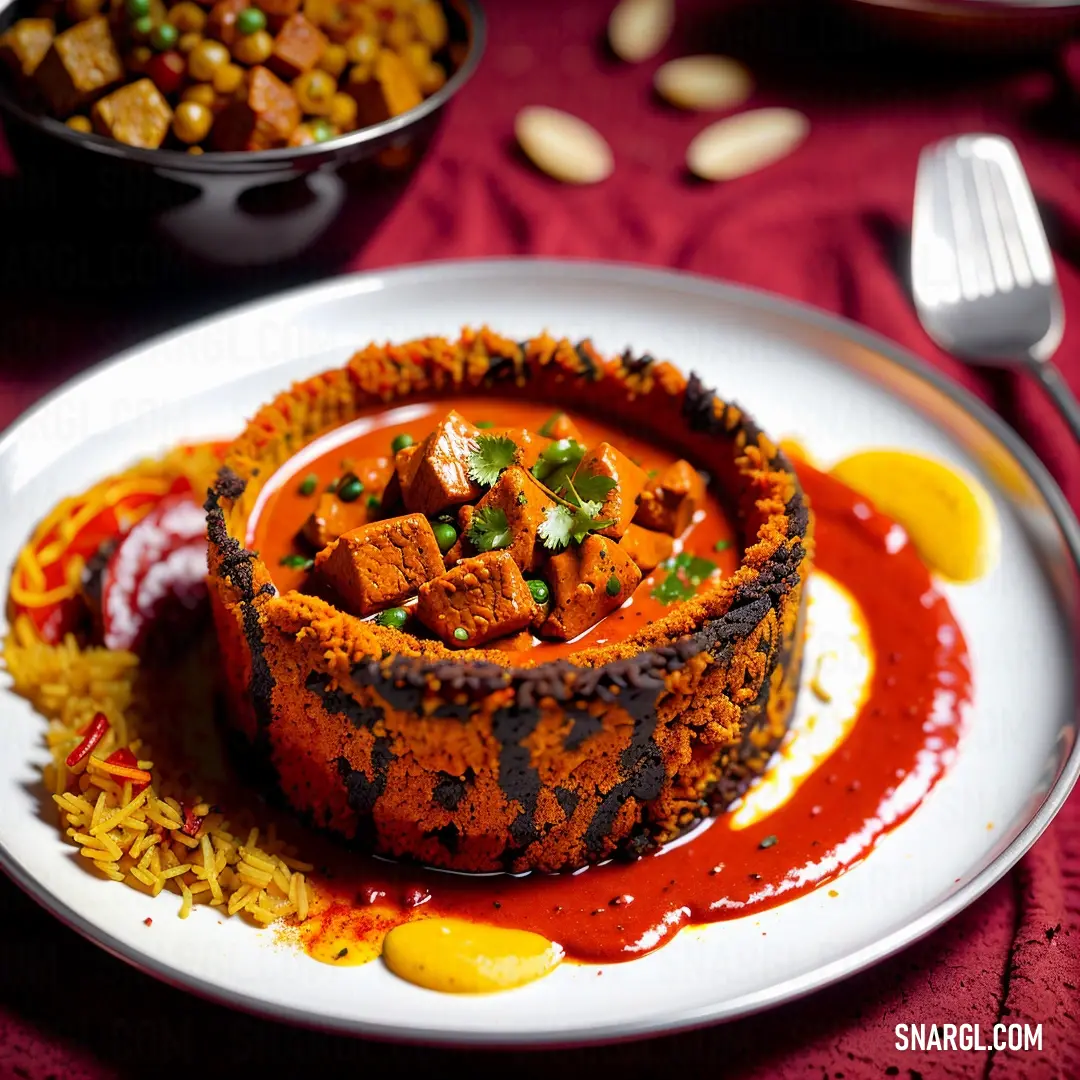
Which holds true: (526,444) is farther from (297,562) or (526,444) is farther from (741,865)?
(741,865)

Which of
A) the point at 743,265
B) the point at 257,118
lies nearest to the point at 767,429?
the point at 743,265

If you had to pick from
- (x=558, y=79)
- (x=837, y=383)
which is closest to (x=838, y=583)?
(x=837, y=383)

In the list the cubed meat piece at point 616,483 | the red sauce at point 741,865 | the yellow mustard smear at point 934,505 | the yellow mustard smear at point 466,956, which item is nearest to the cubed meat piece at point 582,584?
the cubed meat piece at point 616,483

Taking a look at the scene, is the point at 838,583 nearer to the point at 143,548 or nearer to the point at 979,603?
the point at 979,603

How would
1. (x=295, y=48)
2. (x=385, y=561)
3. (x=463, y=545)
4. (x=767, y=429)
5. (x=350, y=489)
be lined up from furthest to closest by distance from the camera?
(x=767, y=429) < (x=295, y=48) < (x=350, y=489) < (x=463, y=545) < (x=385, y=561)

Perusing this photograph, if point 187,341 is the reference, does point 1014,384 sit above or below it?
below

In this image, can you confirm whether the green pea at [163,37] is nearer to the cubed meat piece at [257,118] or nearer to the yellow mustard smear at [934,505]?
the cubed meat piece at [257,118]
